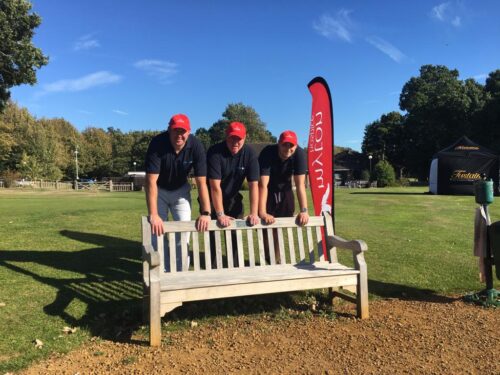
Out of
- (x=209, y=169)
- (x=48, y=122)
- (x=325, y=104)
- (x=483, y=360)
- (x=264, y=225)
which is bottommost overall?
(x=483, y=360)

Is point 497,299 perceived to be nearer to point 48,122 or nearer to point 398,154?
point 398,154

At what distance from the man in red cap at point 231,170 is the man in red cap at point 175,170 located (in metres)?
0.12

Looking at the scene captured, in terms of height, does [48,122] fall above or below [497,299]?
above

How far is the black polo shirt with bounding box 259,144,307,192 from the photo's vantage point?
16.1ft

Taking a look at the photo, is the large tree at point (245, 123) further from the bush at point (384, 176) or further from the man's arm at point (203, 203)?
the man's arm at point (203, 203)

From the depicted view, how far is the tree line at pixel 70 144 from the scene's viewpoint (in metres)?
54.8

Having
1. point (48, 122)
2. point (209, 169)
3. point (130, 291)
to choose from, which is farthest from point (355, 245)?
point (48, 122)

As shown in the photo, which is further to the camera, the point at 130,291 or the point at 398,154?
the point at 398,154

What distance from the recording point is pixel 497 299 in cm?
466

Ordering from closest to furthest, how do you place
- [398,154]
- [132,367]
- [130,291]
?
[132,367] < [130,291] < [398,154]

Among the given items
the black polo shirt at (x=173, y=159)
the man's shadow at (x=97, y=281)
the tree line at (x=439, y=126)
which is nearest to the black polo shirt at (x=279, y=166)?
the black polo shirt at (x=173, y=159)

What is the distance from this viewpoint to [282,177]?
→ 5.16m

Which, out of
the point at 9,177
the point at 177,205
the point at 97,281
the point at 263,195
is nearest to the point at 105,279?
the point at 97,281

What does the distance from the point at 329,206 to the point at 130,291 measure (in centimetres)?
278
